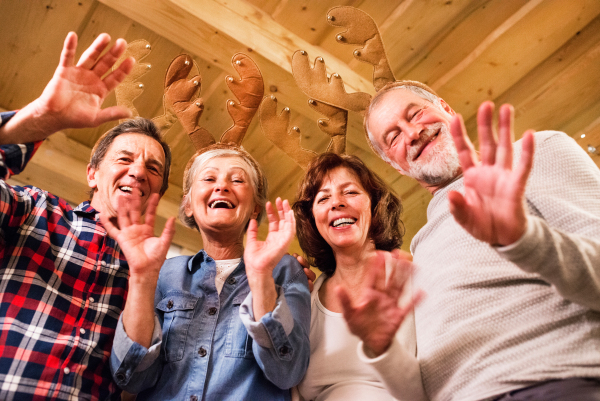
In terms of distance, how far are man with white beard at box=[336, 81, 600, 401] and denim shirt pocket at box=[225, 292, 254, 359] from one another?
379mm

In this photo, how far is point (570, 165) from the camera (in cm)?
111

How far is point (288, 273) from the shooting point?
1485mm

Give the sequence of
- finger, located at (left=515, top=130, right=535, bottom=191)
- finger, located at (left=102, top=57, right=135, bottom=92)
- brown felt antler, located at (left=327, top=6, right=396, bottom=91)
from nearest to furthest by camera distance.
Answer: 1. finger, located at (left=515, top=130, right=535, bottom=191)
2. finger, located at (left=102, top=57, right=135, bottom=92)
3. brown felt antler, located at (left=327, top=6, right=396, bottom=91)

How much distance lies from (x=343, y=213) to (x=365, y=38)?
77 centimetres

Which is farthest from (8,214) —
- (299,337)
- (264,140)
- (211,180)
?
(264,140)

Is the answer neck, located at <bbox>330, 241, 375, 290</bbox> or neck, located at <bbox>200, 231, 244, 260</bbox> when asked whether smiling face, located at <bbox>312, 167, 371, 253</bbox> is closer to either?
neck, located at <bbox>330, 241, 375, 290</bbox>

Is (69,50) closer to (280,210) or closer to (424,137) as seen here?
(280,210)

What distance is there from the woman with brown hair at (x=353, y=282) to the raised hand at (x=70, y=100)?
73cm

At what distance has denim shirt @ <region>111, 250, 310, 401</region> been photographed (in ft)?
3.90

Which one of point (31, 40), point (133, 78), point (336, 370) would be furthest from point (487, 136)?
point (31, 40)

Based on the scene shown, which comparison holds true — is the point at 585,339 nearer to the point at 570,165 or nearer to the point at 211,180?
the point at 570,165

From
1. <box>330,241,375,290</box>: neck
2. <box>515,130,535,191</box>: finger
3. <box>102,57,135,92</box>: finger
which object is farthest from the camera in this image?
<box>330,241,375,290</box>: neck

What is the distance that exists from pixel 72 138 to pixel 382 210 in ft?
5.94

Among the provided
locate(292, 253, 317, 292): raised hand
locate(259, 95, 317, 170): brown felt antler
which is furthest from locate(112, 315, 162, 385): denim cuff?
locate(259, 95, 317, 170): brown felt antler
